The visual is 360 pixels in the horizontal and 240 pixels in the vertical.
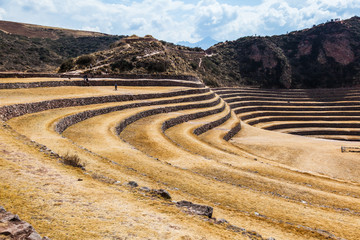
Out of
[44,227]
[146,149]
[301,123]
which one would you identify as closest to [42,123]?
[146,149]

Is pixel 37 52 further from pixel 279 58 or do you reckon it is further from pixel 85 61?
pixel 279 58

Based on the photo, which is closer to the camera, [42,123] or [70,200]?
[70,200]

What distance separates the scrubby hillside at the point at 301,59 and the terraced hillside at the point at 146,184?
68.7 meters

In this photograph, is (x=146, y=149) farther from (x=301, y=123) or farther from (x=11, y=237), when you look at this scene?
(x=301, y=123)

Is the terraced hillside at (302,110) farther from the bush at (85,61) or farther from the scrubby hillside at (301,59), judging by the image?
the bush at (85,61)

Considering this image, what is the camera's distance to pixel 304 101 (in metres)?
76.6

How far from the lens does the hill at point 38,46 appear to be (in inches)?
2931

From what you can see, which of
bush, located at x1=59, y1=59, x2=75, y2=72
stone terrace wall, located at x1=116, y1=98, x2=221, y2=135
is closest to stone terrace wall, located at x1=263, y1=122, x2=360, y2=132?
stone terrace wall, located at x1=116, y1=98, x2=221, y2=135

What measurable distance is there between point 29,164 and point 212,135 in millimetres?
24614

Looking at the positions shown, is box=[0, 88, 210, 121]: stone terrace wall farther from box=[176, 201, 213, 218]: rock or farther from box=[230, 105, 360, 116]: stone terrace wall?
box=[230, 105, 360, 116]: stone terrace wall

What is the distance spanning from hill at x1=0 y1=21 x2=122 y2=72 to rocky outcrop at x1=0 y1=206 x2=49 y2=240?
71478mm

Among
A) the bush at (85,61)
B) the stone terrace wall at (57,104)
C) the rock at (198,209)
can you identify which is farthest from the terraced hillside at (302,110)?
the rock at (198,209)

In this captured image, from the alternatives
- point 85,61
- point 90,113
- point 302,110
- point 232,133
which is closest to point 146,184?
point 90,113

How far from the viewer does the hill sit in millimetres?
74438
